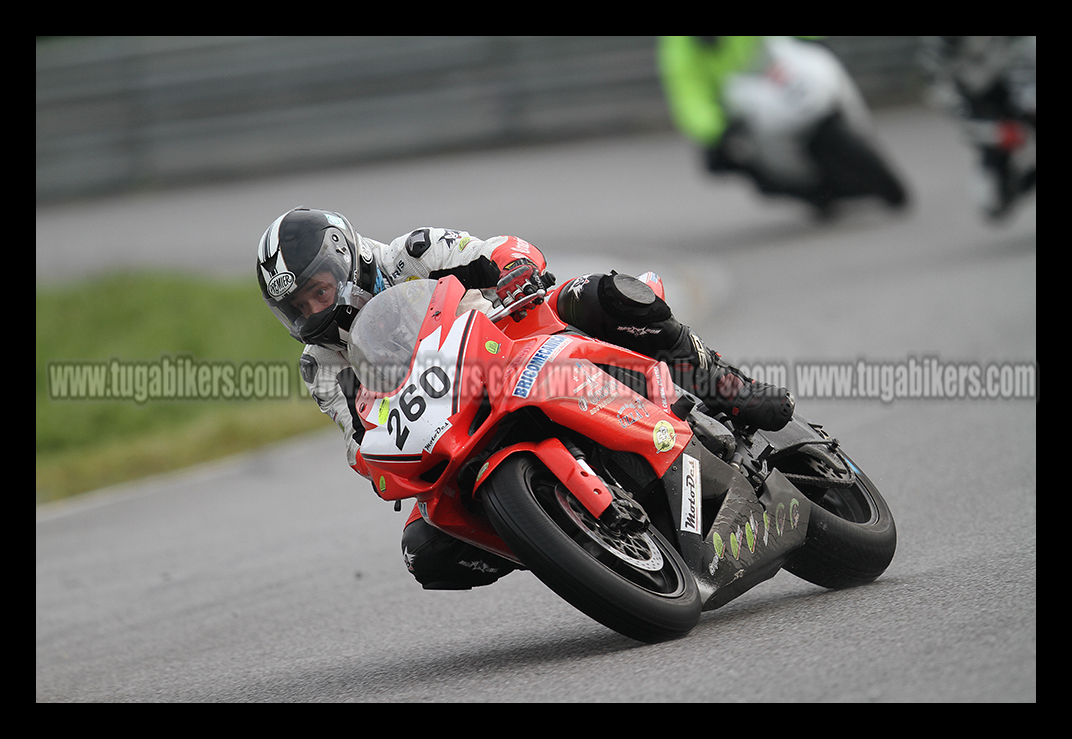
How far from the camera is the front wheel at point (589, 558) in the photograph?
319cm

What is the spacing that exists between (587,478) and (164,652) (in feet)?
7.69

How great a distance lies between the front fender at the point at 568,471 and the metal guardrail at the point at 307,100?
532 inches

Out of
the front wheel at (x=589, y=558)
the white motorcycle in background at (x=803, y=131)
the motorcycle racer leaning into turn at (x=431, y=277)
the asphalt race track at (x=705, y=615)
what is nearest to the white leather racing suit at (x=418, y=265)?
the motorcycle racer leaning into turn at (x=431, y=277)

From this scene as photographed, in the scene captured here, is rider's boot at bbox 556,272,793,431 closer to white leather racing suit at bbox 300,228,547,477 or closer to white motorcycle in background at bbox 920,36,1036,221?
white leather racing suit at bbox 300,228,547,477

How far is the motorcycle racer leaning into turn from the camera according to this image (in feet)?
12.3

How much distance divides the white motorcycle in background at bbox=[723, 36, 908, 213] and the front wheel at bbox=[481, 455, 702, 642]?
870 centimetres

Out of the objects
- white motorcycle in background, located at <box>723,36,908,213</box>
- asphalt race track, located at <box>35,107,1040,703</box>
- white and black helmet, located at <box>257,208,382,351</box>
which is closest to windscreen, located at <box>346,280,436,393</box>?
white and black helmet, located at <box>257,208,382,351</box>

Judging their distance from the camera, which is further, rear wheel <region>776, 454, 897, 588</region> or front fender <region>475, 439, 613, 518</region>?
rear wheel <region>776, 454, 897, 588</region>

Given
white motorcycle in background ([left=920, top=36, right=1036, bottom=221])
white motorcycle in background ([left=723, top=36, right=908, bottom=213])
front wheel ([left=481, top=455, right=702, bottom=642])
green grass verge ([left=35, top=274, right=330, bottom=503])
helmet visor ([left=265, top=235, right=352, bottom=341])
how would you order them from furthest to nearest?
white motorcycle in background ([left=723, top=36, right=908, bottom=213]) → white motorcycle in background ([left=920, top=36, right=1036, bottom=221]) → green grass verge ([left=35, top=274, right=330, bottom=503]) → helmet visor ([left=265, top=235, right=352, bottom=341]) → front wheel ([left=481, top=455, right=702, bottom=642])

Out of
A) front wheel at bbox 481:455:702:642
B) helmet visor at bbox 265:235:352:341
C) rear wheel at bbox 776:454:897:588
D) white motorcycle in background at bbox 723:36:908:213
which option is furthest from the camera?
white motorcycle in background at bbox 723:36:908:213

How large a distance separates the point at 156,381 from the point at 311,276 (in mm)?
7324

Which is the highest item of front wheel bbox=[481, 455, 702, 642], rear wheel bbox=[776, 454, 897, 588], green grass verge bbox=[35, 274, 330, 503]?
front wheel bbox=[481, 455, 702, 642]

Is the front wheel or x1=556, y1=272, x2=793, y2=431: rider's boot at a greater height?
x1=556, y1=272, x2=793, y2=431: rider's boot

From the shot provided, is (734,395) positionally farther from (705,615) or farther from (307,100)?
(307,100)
